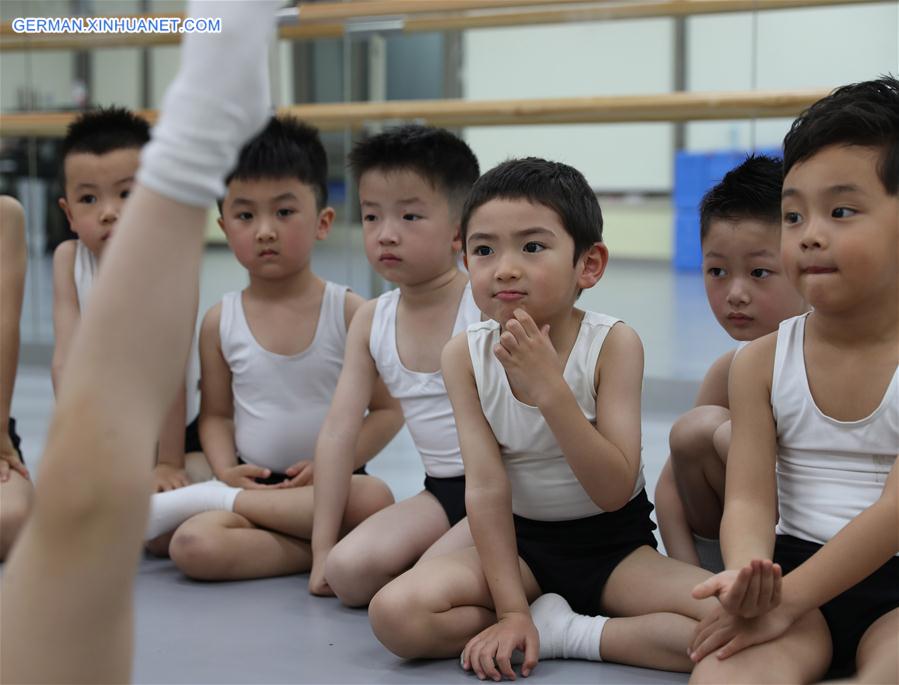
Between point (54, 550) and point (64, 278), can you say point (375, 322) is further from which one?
point (54, 550)

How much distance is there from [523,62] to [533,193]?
1.90 m

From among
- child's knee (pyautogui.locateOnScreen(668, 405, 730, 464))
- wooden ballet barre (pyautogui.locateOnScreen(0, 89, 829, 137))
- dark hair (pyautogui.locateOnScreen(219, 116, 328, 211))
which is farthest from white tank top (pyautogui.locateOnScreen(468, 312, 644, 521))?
wooden ballet barre (pyautogui.locateOnScreen(0, 89, 829, 137))

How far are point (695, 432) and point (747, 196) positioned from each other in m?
Answer: 0.32

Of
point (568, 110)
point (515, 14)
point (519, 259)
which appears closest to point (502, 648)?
point (519, 259)

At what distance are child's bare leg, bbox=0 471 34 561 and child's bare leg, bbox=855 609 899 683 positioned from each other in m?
1.18

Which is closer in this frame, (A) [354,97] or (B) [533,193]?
(B) [533,193]

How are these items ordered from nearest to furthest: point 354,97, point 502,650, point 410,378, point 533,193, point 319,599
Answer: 1. point 502,650
2. point 533,193
3. point 319,599
4. point 410,378
5. point 354,97

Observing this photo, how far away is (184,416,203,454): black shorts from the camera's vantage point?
1.94 meters

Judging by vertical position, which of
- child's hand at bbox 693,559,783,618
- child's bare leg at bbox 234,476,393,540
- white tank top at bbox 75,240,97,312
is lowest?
child's bare leg at bbox 234,476,393,540

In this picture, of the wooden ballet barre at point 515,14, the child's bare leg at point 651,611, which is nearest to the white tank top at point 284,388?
the child's bare leg at point 651,611

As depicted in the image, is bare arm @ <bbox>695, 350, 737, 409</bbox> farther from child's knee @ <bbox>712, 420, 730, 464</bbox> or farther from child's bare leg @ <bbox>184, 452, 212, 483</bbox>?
child's bare leg @ <bbox>184, 452, 212, 483</bbox>

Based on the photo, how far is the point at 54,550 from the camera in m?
0.63

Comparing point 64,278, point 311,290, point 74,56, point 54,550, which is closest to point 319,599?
point 311,290

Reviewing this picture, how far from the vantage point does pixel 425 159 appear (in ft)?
5.35
